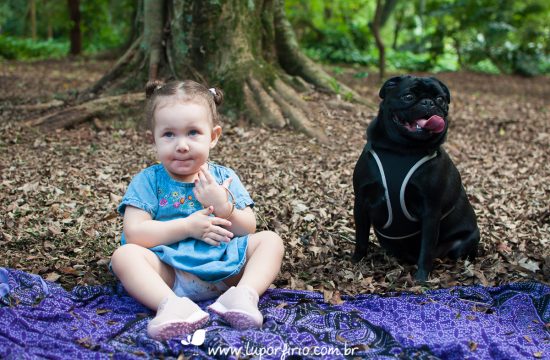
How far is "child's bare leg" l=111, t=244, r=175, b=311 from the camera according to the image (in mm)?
2799

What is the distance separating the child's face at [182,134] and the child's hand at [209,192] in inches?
3.7

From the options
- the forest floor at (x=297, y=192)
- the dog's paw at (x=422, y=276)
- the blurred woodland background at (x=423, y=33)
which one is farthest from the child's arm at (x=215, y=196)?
the blurred woodland background at (x=423, y=33)

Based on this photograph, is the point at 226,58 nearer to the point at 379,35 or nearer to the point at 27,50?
the point at 379,35

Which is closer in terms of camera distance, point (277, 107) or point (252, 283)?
point (252, 283)

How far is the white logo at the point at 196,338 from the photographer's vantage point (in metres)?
2.51

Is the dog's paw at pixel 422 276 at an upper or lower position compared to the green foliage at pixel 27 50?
upper

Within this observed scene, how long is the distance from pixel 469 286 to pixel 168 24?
5.10 m

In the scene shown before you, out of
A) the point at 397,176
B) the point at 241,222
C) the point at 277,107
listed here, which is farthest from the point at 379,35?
the point at 241,222

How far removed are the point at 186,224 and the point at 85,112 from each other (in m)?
4.23

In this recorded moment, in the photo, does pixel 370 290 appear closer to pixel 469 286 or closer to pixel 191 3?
pixel 469 286

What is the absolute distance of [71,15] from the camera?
19312 mm

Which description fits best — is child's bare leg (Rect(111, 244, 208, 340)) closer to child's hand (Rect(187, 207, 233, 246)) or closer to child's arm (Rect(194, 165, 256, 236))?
child's hand (Rect(187, 207, 233, 246))

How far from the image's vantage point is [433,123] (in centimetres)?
323

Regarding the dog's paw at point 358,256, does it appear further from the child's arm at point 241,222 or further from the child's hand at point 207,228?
the child's hand at point 207,228
